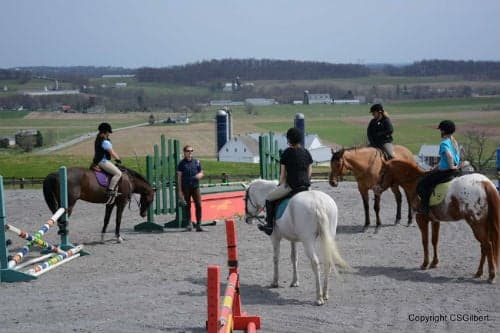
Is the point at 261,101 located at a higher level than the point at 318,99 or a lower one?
lower

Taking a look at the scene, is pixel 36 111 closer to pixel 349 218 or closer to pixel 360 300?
pixel 349 218

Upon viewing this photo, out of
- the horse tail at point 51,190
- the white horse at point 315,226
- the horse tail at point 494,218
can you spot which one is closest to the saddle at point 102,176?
the horse tail at point 51,190

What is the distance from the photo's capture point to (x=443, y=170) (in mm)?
11172

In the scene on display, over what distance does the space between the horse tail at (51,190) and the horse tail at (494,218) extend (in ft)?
26.2

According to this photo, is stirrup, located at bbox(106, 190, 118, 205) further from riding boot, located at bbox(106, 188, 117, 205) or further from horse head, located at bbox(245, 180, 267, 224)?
horse head, located at bbox(245, 180, 267, 224)

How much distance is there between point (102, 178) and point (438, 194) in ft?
22.6

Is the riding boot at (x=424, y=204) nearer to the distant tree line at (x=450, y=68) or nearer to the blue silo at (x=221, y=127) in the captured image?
the blue silo at (x=221, y=127)

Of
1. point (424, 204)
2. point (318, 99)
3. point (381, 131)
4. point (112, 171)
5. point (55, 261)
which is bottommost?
point (55, 261)

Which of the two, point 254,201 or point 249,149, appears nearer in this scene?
point 254,201

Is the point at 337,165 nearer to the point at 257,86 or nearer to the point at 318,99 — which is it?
the point at 318,99

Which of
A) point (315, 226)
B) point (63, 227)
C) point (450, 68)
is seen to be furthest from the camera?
point (450, 68)

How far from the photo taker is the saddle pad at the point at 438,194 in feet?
36.1

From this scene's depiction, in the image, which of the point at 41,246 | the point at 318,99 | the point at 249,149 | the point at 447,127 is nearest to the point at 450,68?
the point at 318,99

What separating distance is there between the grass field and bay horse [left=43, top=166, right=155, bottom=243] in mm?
21306
